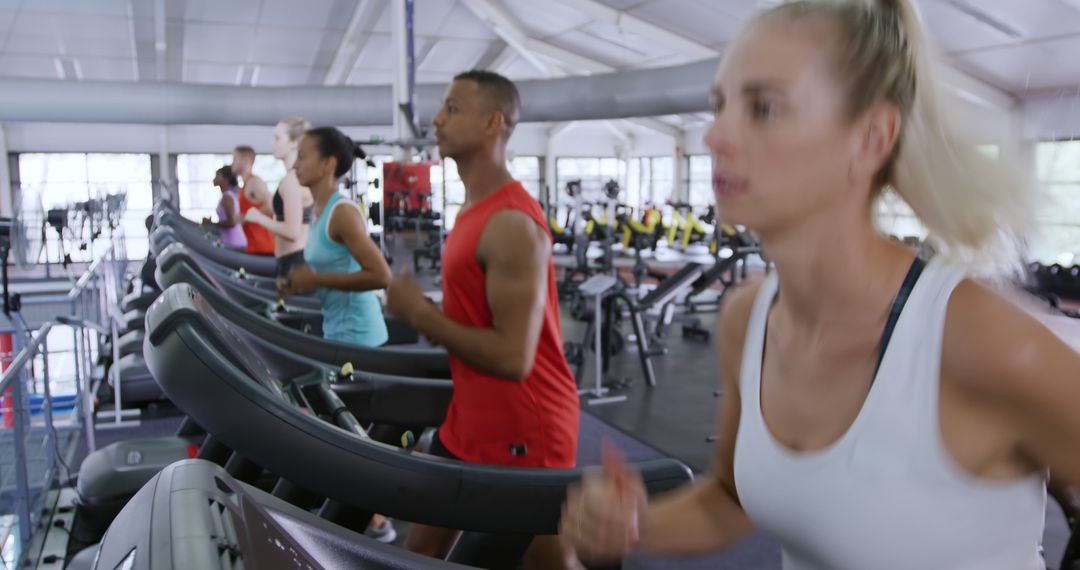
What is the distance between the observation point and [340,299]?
3.09 metres

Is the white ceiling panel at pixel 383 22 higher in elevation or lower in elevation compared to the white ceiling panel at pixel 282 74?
higher

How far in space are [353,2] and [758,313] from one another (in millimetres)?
12284

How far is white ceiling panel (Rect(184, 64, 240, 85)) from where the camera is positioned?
1369cm

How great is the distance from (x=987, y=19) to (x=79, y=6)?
11.1 metres

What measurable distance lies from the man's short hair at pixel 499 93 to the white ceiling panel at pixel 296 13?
10755 mm

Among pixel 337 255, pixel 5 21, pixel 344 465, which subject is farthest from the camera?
pixel 5 21

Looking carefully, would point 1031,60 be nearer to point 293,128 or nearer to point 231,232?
point 293,128

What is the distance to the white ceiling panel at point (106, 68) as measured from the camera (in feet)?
42.1

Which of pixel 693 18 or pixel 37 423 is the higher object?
pixel 693 18

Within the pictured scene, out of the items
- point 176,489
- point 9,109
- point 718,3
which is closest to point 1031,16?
point 718,3

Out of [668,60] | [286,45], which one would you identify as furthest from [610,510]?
[286,45]

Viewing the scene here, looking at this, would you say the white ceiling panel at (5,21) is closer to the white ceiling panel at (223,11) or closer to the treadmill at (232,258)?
the white ceiling panel at (223,11)

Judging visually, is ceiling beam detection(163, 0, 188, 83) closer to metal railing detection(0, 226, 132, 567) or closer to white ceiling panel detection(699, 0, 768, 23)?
white ceiling panel detection(699, 0, 768, 23)

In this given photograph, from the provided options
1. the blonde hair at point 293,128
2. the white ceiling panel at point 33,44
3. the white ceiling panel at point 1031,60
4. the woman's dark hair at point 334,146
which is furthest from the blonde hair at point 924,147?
the white ceiling panel at point 33,44
